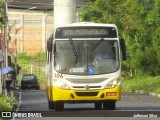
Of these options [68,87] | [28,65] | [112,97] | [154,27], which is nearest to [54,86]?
[68,87]

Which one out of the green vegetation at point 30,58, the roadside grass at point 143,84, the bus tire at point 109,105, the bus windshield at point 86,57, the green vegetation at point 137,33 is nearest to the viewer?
the bus windshield at point 86,57

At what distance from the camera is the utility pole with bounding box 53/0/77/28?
73000 millimetres

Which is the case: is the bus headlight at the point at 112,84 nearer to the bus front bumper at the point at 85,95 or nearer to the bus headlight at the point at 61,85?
the bus front bumper at the point at 85,95

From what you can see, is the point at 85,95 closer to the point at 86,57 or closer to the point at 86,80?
Result: the point at 86,80

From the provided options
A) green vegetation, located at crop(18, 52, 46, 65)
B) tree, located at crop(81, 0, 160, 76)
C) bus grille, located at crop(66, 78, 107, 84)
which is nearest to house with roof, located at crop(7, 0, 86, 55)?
green vegetation, located at crop(18, 52, 46, 65)

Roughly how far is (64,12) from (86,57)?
48.9 meters

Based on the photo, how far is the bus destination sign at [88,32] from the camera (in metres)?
25.0

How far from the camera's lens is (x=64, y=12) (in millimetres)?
73250

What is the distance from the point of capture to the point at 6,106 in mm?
25750

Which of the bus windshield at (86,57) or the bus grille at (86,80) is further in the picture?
the bus windshield at (86,57)

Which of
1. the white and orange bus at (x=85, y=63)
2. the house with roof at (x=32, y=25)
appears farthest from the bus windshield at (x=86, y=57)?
the house with roof at (x=32, y=25)

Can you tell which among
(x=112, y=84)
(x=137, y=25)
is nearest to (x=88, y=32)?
(x=112, y=84)

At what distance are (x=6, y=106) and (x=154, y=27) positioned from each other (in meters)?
33.4

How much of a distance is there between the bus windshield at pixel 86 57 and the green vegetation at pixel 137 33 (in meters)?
26.7
